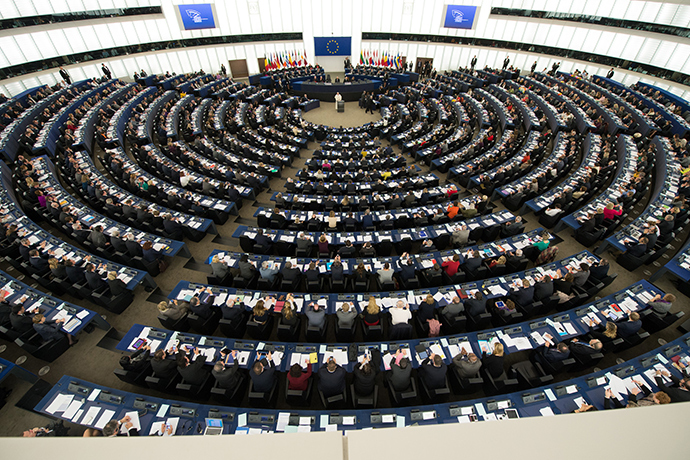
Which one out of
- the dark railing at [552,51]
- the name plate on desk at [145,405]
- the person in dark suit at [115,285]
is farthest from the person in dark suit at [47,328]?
the dark railing at [552,51]

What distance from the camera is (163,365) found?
732 cm

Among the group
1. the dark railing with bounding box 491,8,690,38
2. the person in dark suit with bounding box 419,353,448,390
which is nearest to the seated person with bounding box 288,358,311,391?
the person in dark suit with bounding box 419,353,448,390

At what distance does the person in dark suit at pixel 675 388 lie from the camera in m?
6.31

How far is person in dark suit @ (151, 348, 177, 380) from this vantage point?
285 inches

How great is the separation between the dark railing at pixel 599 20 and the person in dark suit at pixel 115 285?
141ft

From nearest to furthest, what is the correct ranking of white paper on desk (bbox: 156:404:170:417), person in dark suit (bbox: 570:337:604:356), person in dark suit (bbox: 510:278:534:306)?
1. white paper on desk (bbox: 156:404:170:417)
2. person in dark suit (bbox: 570:337:604:356)
3. person in dark suit (bbox: 510:278:534:306)

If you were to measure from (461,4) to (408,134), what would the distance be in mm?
25743

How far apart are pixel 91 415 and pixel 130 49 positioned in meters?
39.4

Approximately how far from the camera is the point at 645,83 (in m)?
28.4

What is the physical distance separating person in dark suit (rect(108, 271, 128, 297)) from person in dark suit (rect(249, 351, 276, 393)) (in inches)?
226

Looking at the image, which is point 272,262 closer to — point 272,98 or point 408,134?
point 408,134

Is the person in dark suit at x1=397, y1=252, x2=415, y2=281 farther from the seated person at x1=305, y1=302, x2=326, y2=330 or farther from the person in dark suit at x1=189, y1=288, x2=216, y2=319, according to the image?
the person in dark suit at x1=189, y1=288, x2=216, y2=319

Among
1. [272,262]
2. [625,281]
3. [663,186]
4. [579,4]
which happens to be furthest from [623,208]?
[579,4]

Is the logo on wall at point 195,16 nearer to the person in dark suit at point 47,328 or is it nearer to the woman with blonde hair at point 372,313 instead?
the person in dark suit at point 47,328
